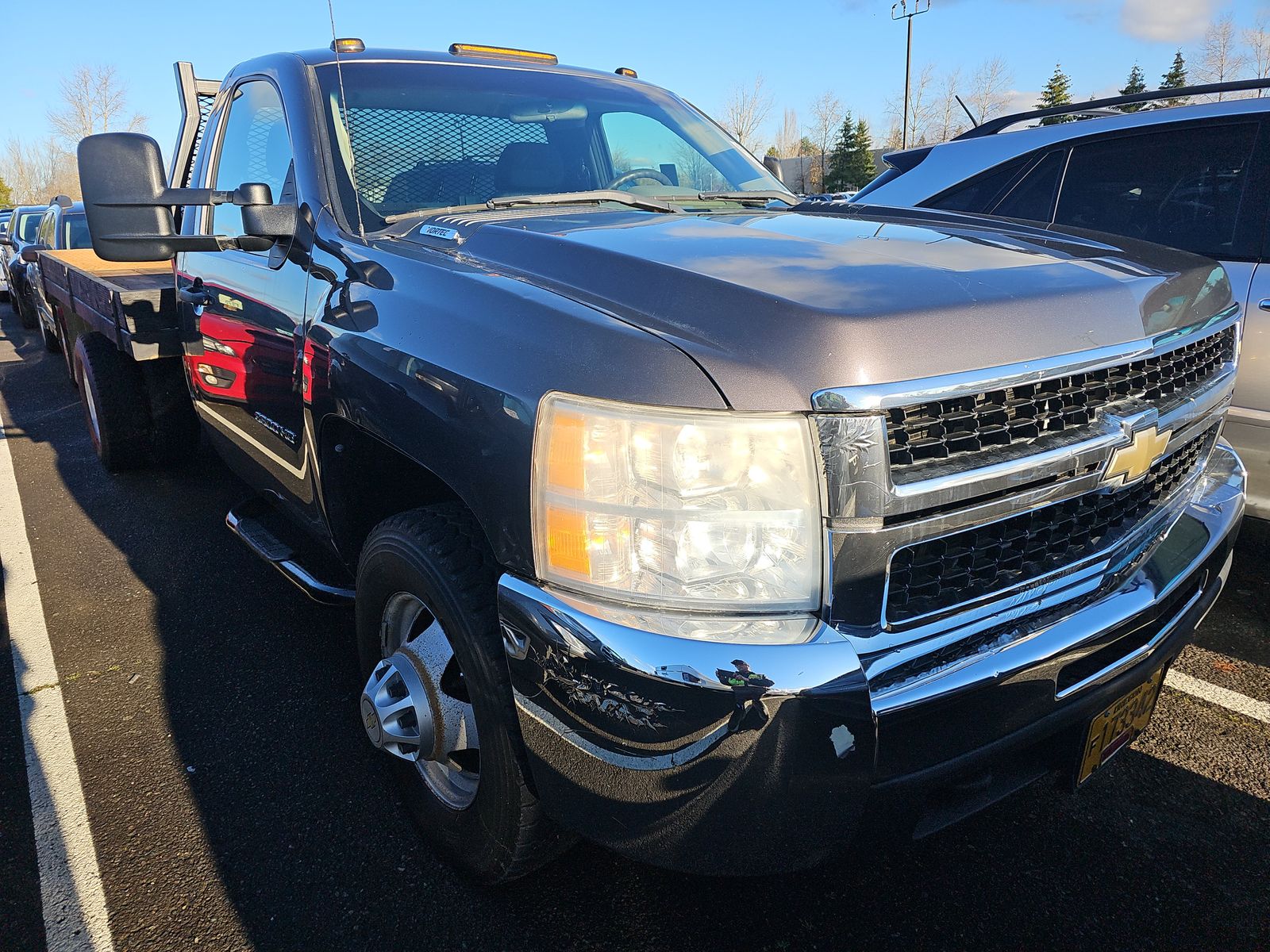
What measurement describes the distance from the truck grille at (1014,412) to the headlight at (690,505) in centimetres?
19

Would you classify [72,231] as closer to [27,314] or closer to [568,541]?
[27,314]

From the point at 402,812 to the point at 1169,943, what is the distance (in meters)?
1.82

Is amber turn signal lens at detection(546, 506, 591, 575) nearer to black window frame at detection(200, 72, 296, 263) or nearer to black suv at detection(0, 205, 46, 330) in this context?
black window frame at detection(200, 72, 296, 263)

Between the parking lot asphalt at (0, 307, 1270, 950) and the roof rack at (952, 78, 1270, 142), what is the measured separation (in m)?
2.20

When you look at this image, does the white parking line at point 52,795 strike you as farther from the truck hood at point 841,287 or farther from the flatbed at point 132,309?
the truck hood at point 841,287

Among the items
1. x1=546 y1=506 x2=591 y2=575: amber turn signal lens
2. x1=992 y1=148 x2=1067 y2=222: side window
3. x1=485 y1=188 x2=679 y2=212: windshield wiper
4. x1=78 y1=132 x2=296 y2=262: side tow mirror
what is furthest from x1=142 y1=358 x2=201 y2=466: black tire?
x1=992 y1=148 x2=1067 y2=222: side window

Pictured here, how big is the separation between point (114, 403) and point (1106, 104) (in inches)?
205

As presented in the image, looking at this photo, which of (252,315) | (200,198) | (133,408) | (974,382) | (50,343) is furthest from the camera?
(50,343)

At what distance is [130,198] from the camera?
2168mm

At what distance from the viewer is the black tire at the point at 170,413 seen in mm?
4734

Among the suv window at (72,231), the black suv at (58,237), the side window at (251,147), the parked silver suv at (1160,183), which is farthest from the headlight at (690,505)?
the suv window at (72,231)

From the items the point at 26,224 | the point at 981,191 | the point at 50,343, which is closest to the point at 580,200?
the point at 981,191

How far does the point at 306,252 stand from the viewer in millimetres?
2398

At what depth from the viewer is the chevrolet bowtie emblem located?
1.63 m
